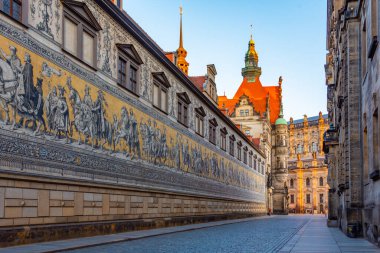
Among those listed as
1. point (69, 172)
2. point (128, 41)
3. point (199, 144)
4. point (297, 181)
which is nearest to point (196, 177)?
point (199, 144)

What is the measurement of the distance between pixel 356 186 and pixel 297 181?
8315 cm

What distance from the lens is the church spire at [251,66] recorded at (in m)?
95.1

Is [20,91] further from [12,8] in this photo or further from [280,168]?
[280,168]

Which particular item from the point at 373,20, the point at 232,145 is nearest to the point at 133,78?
the point at 373,20

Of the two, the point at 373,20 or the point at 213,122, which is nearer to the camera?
the point at 373,20

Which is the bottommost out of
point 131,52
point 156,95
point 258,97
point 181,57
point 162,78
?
point 156,95

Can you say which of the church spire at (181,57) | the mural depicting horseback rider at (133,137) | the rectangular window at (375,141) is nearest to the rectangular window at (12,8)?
the mural depicting horseback rider at (133,137)

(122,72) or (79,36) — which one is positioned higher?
(79,36)

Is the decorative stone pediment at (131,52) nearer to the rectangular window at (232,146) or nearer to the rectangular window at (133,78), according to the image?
the rectangular window at (133,78)

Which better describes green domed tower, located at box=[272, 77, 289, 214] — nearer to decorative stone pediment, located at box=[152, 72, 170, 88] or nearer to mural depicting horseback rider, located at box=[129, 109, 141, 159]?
decorative stone pediment, located at box=[152, 72, 170, 88]

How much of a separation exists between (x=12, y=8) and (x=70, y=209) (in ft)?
20.9

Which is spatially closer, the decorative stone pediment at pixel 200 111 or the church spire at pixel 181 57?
the decorative stone pediment at pixel 200 111

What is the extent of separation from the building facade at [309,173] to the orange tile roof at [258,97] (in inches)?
603

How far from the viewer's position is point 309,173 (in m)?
98.2
